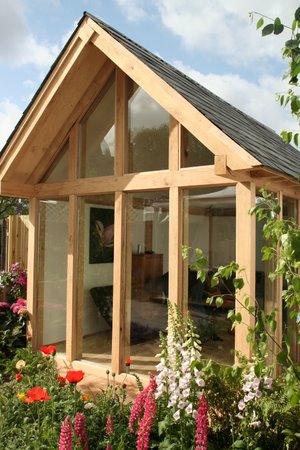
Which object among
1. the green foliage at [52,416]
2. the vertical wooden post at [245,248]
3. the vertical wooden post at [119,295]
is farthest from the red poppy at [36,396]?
the vertical wooden post at [119,295]

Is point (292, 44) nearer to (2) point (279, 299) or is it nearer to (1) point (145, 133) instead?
(1) point (145, 133)

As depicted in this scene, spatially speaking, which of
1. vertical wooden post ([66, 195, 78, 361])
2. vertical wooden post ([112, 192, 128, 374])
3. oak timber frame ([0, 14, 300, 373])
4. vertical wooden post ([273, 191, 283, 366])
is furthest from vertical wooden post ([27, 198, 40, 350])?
vertical wooden post ([273, 191, 283, 366])

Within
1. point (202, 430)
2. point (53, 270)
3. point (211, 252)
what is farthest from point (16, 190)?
point (202, 430)

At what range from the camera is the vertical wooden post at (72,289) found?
517 cm

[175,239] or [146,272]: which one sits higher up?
[175,239]

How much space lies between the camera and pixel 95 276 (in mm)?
5059

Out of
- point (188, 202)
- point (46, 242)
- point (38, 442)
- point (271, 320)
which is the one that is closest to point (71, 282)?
point (46, 242)

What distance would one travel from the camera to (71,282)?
5180 millimetres

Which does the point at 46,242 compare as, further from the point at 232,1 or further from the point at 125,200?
the point at 232,1

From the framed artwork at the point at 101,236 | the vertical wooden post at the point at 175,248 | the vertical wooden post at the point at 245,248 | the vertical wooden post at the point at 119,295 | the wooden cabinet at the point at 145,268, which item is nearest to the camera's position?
the vertical wooden post at the point at 245,248

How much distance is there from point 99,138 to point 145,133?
69cm

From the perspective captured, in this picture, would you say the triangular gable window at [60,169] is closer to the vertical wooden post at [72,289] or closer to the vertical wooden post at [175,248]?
the vertical wooden post at [72,289]

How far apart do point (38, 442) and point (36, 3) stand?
470cm

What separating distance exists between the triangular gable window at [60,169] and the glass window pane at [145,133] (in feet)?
3.40
